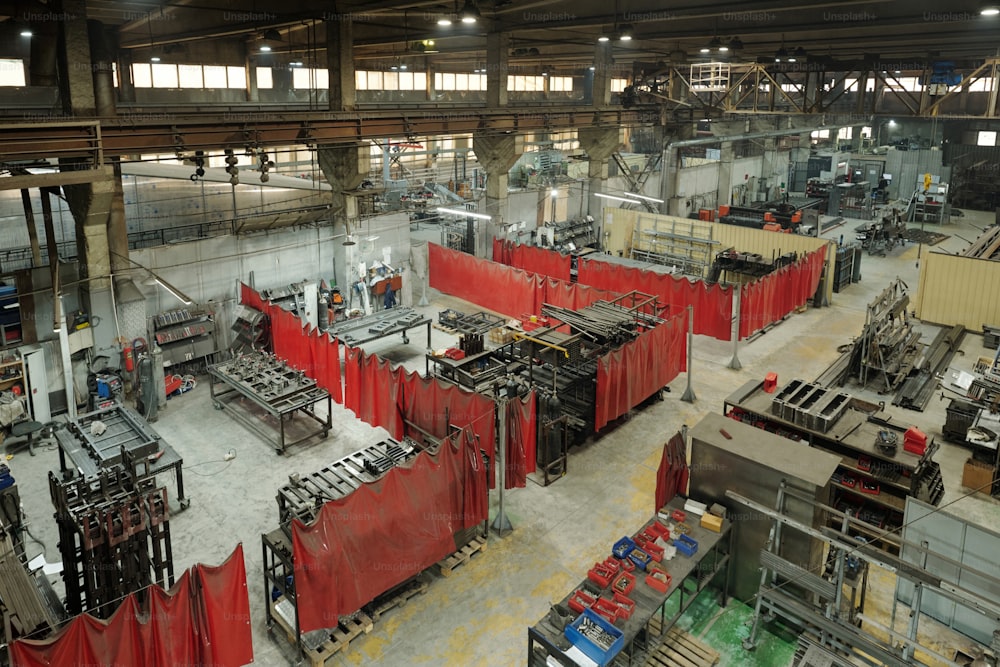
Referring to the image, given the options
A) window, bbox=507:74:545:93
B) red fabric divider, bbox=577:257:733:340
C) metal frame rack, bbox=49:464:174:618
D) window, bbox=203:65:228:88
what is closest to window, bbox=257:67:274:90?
window, bbox=203:65:228:88

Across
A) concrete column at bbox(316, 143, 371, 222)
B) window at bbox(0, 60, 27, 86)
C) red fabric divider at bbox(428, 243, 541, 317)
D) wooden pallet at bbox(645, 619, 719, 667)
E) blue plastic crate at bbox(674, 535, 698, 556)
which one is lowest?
wooden pallet at bbox(645, 619, 719, 667)

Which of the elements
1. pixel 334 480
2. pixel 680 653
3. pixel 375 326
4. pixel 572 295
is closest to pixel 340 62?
pixel 375 326

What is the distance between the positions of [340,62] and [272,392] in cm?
837

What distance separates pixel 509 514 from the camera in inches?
421

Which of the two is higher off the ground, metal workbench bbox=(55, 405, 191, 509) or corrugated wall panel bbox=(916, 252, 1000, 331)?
corrugated wall panel bbox=(916, 252, 1000, 331)

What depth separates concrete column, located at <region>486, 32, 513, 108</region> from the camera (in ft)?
66.7

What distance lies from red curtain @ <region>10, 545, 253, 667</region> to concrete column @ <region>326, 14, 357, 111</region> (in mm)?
12465

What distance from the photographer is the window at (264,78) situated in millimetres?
30647

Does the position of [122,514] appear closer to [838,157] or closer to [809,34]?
[809,34]

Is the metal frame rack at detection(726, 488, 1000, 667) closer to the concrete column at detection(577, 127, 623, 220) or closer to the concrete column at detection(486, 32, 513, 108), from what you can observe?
the concrete column at detection(486, 32, 513, 108)

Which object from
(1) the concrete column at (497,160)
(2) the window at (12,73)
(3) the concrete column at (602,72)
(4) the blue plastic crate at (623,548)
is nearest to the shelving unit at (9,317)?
(4) the blue plastic crate at (623,548)

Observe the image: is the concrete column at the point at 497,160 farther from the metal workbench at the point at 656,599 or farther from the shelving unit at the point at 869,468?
the metal workbench at the point at 656,599

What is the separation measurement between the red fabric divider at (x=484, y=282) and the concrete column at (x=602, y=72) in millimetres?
7956

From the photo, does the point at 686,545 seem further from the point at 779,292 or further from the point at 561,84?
the point at 561,84
